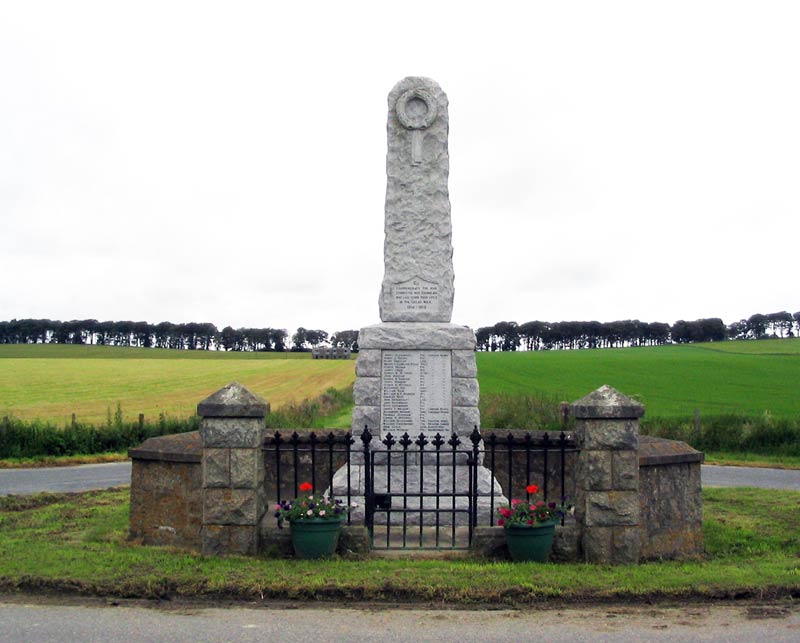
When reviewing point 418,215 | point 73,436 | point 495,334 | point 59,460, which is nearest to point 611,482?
point 418,215

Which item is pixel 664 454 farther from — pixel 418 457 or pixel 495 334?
pixel 495 334

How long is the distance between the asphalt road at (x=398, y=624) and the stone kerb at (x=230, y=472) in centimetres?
149

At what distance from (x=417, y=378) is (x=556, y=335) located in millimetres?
83540

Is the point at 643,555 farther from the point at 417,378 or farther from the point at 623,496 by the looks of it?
the point at 417,378

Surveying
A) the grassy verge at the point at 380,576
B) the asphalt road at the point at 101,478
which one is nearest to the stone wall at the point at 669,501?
the grassy verge at the point at 380,576

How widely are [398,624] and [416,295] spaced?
195 inches

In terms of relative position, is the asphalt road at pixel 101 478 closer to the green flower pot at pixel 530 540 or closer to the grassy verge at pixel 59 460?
the grassy verge at pixel 59 460

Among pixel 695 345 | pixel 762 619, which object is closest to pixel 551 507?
pixel 762 619

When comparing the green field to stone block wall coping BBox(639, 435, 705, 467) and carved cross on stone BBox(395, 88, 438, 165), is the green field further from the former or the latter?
stone block wall coping BBox(639, 435, 705, 467)

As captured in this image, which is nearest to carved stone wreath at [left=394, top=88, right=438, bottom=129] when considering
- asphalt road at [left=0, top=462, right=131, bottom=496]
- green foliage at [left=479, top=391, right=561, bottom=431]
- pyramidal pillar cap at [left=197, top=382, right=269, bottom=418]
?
pyramidal pillar cap at [left=197, top=382, right=269, bottom=418]

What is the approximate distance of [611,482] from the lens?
7738 mm

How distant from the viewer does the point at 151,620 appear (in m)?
5.99

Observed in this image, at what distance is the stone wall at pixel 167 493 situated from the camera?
28.0 feet

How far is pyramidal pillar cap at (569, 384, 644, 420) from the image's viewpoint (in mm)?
7730
